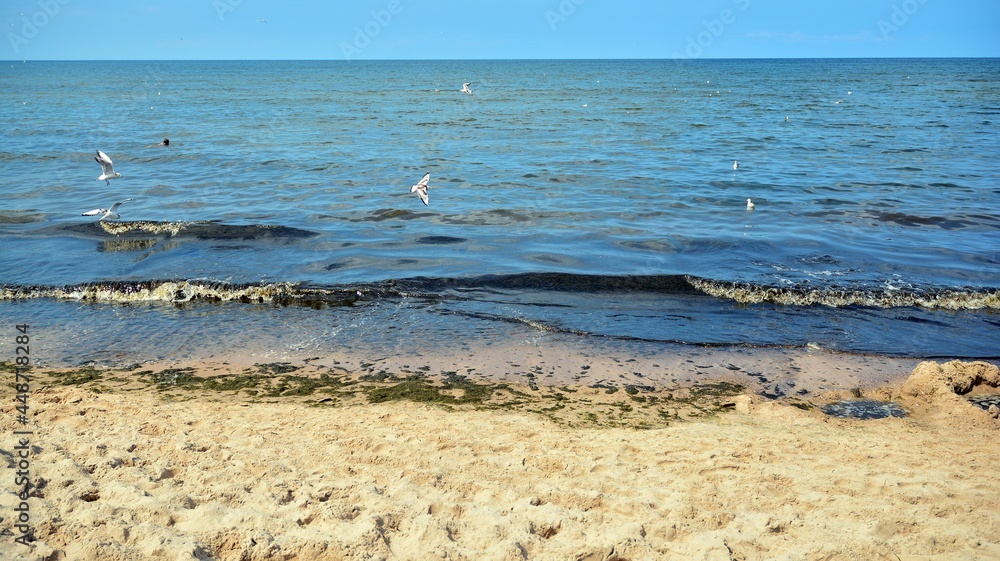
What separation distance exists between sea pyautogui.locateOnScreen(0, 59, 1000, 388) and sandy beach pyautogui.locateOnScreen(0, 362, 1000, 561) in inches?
72.6

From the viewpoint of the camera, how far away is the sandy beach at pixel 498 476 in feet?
13.0

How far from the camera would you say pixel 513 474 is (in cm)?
489

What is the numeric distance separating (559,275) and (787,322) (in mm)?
3542

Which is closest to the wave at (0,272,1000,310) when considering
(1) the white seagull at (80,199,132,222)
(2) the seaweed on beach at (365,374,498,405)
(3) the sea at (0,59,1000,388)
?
(3) the sea at (0,59,1000,388)

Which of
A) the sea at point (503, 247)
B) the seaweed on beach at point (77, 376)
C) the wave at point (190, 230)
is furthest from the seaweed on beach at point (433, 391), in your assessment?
the wave at point (190, 230)

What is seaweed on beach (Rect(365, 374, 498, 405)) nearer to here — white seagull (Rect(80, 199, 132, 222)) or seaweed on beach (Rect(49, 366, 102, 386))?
seaweed on beach (Rect(49, 366, 102, 386))

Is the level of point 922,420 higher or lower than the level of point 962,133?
lower

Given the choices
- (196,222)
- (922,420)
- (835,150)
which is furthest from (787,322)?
(835,150)

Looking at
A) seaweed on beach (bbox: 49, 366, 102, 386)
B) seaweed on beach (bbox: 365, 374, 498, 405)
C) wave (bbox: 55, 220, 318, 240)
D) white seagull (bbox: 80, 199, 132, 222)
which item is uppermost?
white seagull (bbox: 80, 199, 132, 222)

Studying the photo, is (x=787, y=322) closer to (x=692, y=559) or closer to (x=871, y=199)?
(x=692, y=559)

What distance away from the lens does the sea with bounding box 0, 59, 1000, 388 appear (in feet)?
29.5

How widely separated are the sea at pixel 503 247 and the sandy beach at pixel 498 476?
1845 millimetres

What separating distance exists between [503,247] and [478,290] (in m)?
2.44

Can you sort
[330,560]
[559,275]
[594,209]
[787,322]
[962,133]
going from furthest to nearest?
[962,133]
[594,209]
[559,275]
[787,322]
[330,560]
